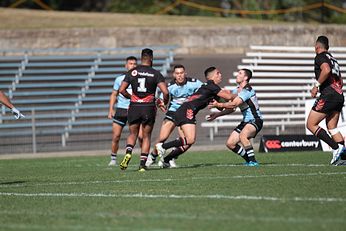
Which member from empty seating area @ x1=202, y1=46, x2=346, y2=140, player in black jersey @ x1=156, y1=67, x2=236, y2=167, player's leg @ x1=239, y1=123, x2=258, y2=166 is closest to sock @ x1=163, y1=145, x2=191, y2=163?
player in black jersey @ x1=156, y1=67, x2=236, y2=167

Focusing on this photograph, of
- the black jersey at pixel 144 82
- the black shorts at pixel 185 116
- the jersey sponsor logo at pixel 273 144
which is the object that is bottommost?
the jersey sponsor logo at pixel 273 144

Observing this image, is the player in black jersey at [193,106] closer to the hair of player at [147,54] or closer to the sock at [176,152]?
the sock at [176,152]

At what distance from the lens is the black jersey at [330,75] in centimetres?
1628

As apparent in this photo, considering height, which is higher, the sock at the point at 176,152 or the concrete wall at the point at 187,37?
the concrete wall at the point at 187,37

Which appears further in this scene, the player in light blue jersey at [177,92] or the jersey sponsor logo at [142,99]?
the player in light blue jersey at [177,92]

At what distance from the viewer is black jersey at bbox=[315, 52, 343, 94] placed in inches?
641

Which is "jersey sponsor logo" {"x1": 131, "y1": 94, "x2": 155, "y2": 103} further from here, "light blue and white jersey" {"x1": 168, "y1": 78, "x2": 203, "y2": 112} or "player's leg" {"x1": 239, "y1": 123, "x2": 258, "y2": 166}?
"light blue and white jersey" {"x1": 168, "y1": 78, "x2": 203, "y2": 112}

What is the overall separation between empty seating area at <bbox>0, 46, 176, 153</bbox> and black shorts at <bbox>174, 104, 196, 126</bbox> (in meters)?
10.3

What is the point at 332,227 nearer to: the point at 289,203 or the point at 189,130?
the point at 289,203

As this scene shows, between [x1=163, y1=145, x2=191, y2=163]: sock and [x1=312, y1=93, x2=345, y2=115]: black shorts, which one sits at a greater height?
[x1=312, y1=93, x2=345, y2=115]: black shorts

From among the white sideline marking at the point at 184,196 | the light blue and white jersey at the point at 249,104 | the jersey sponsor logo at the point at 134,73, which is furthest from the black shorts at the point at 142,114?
the white sideline marking at the point at 184,196

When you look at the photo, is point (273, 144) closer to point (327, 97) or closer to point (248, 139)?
point (248, 139)

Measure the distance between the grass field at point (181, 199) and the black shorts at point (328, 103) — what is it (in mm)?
1051

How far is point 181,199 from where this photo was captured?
11.0 meters
